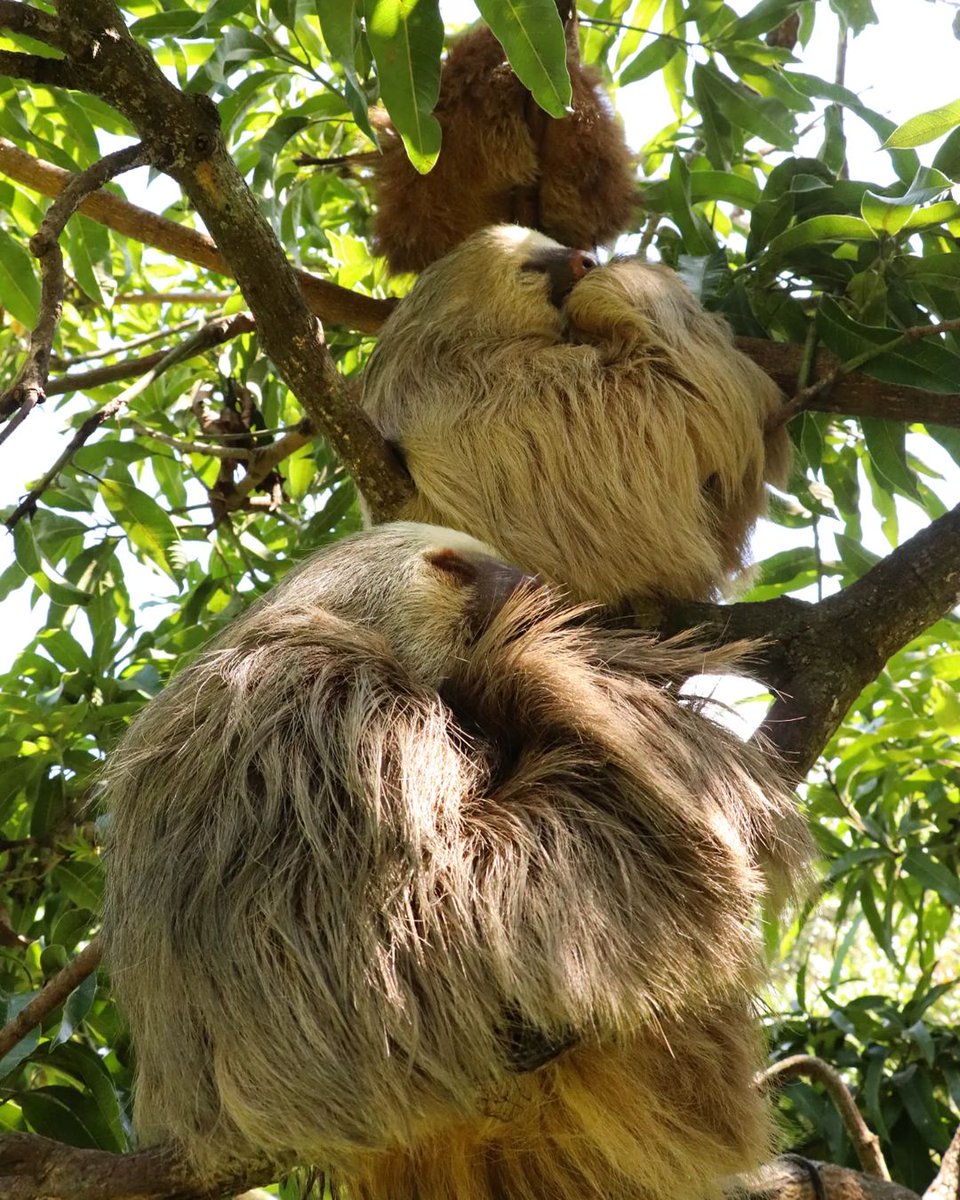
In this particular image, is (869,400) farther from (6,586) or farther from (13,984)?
(13,984)

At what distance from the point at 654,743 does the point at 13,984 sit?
2333 mm

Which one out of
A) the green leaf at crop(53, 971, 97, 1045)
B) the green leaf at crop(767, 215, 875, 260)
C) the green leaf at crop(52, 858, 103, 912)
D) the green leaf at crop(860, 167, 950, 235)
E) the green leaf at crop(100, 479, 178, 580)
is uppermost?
the green leaf at crop(100, 479, 178, 580)

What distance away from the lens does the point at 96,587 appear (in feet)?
14.0

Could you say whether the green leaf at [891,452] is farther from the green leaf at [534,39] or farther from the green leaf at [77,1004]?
the green leaf at [77,1004]

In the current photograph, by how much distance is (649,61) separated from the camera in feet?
14.4

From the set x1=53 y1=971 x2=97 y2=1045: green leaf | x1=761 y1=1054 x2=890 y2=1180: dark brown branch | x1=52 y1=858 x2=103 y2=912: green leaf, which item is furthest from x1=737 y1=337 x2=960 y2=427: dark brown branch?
x1=52 y1=858 x2=103 y2=912: green leaf

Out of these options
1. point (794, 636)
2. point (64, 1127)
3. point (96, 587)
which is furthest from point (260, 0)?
point (64, 1127)


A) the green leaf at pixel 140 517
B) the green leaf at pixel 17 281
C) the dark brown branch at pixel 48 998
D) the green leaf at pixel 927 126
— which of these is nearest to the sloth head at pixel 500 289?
the green leaf at pixel 927 126

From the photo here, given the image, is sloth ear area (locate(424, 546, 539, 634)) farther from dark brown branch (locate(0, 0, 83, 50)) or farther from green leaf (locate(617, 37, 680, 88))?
green leaf (locate(617, 37, 680, 88))

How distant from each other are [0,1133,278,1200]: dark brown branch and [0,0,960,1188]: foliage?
1.69ft

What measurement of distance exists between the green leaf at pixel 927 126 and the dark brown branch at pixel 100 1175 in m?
2.71

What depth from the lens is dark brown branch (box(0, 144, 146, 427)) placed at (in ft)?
8.36

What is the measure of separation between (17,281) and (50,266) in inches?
56.1

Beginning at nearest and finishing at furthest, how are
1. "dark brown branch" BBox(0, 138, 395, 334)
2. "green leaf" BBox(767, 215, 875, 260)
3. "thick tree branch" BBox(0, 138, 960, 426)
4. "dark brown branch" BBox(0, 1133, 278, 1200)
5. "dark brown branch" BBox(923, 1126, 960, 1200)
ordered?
1. "dark brown branch" BBox(0, 1133, 278, 1200)
2. "green leaf" BBox(767, 215, 875, 260)
3. "thick tree branch" BBox(0, 138, 960, 426)
4. "dark brown branch" BBox(923, 1126, 960, 1200)
5. "dark brown branch" BBox(0, 138, 395, 334)
